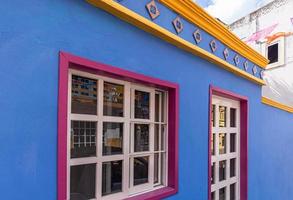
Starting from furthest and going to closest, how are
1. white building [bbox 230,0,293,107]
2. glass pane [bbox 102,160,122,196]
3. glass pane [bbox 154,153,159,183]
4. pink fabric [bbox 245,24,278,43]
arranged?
pink fabric [bbox 245,24,278,43]
white building [bbox 230,0,293,107]
glass pane [bbox 154,153,159,183]
glass pane [bbox 102,160,122,196]

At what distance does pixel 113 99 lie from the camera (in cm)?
287

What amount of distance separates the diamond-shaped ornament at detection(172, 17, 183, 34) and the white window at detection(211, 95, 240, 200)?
1425 mm

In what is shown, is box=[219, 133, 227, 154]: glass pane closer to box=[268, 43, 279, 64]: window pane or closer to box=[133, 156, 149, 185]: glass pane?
box=[133, 156, 149, 185]: glass pane

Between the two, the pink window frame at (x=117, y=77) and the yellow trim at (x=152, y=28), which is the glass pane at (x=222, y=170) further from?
the pink window frame at (x=117, y=77)

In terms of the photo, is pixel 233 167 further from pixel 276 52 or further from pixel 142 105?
pixel 276 52

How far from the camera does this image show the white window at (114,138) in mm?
2531

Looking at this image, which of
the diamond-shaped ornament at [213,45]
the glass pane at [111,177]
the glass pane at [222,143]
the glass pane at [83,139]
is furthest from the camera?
the glass pane at [222,143]

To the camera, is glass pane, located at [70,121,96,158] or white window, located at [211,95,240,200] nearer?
glass pane, located at [70,121,96,158]

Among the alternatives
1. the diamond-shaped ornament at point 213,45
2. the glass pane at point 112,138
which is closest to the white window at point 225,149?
the diamond-shaped ornament at point 213,45

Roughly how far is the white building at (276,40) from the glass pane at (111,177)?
276 inches

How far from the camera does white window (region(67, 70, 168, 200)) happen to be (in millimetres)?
2531

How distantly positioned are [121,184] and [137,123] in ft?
2.06

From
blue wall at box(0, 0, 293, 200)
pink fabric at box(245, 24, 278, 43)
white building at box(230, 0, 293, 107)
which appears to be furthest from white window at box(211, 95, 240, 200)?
pink fabric at box(245, 24, 278, 43)

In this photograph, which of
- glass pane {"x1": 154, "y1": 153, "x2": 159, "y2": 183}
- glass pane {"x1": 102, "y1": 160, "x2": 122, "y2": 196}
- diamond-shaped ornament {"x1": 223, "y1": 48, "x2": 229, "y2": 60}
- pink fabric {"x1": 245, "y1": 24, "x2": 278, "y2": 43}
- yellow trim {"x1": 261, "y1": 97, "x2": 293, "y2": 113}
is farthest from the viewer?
pink fabric {"x1": 245, "y1": 24, "x2": 278, "y2": 43}
